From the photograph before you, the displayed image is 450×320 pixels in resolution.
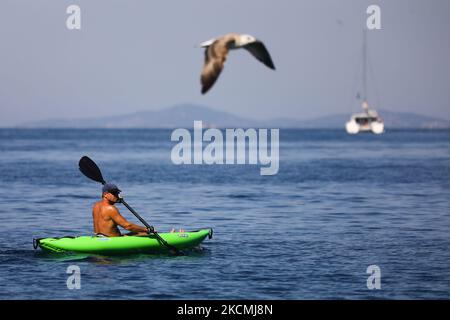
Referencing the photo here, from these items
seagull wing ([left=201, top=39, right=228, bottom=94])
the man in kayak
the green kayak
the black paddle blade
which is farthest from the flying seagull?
the black paddle blade

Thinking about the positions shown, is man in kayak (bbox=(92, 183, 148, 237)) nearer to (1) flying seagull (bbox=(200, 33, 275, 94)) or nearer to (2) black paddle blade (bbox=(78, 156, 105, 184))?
(2) black paddle blade (bbox=(78, 156, 105, 184))

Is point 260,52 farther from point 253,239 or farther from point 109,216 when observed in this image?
point 253,239

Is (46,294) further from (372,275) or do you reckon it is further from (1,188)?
(1,188)

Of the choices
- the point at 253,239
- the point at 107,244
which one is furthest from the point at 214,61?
the point at 253,239

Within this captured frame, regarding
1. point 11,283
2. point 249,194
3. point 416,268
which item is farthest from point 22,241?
point 249,194

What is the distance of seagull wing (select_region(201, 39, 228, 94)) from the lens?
11.8 metres

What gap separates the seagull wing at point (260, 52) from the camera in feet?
43.6

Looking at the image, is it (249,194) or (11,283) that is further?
(249,194)

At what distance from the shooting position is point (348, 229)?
24.4m

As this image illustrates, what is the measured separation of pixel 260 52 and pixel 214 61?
1526 mm

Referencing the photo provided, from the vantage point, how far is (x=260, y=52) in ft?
44.0

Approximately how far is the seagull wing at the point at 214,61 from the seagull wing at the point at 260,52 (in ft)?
3.71
